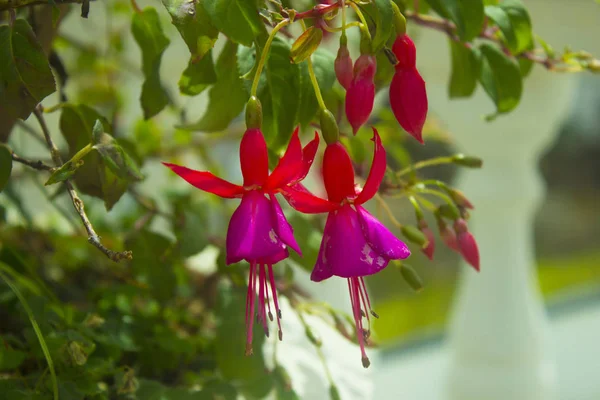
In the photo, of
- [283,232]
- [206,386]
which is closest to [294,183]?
[283,232]

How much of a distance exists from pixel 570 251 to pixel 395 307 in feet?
2.02

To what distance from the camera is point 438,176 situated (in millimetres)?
1511

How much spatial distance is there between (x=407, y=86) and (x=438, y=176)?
52.0 inches

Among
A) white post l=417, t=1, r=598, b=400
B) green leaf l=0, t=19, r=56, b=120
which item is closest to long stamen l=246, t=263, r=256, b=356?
green leaf l=0, t=19, r=56, b=120

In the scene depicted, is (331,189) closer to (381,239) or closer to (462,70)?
(381,239)

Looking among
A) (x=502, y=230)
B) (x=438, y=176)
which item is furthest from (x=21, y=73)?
(x=438, y=176)

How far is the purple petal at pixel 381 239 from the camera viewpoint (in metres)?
0.21

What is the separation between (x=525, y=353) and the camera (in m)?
0.61

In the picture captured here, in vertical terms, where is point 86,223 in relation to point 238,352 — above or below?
above

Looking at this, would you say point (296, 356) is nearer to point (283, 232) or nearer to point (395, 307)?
point (283, 232)

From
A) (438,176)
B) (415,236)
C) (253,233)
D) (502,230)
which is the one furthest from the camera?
(438,176)

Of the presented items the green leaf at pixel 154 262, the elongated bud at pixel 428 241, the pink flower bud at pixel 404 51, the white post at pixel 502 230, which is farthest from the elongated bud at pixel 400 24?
the white post at pixel 502 230

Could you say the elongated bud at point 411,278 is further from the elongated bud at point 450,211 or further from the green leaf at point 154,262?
Answer: the green leaf at point 154,262

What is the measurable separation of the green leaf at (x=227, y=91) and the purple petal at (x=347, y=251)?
0.09 m
